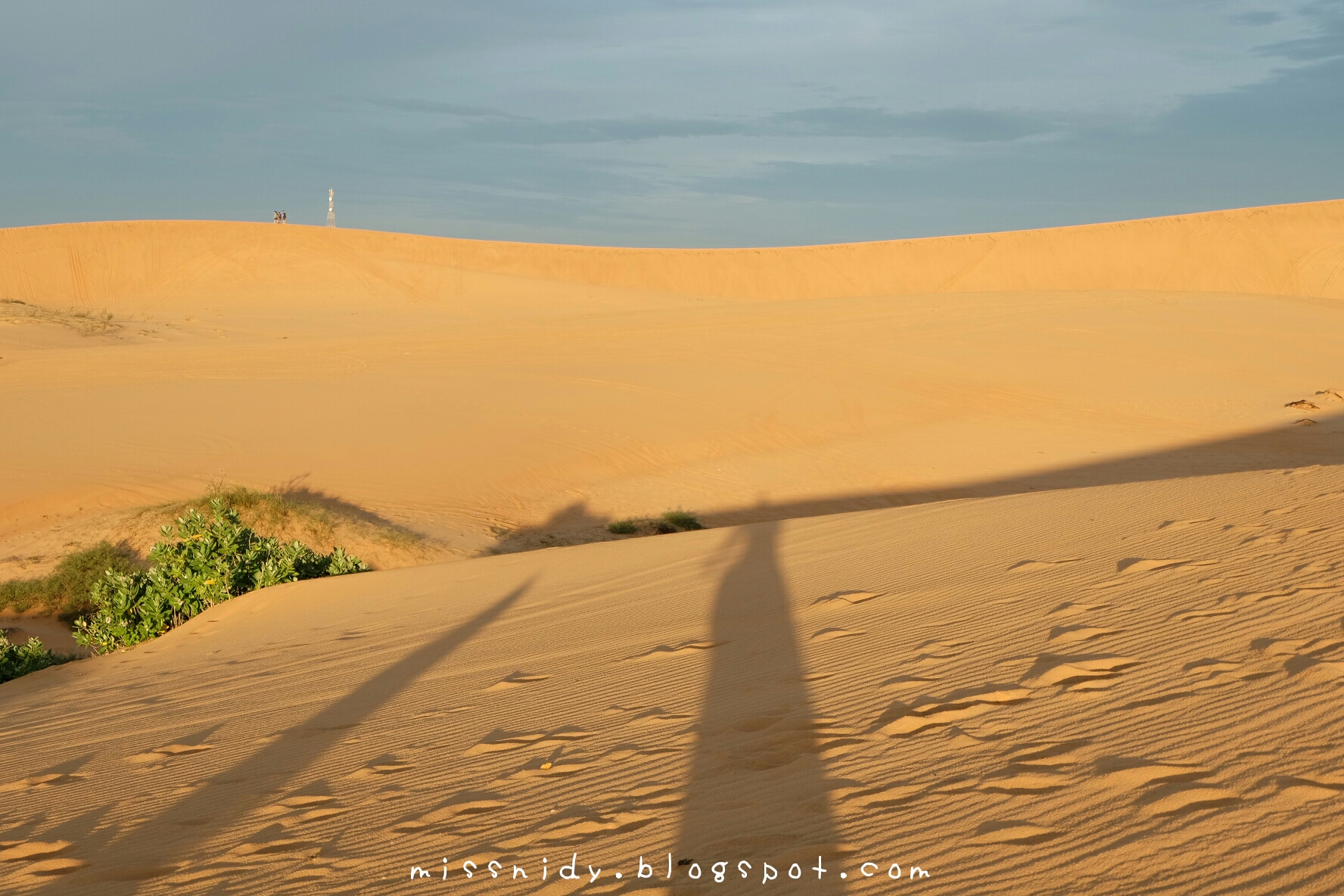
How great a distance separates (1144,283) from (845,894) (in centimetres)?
5550

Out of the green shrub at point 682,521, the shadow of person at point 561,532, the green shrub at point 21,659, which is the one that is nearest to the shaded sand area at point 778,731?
the green shrub at point 21,659

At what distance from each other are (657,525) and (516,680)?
24.8 feet

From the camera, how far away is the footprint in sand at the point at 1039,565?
631 centimetres

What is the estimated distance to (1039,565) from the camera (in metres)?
6.41

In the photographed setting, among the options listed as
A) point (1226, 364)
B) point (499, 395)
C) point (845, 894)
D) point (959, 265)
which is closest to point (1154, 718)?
point (845, 894)

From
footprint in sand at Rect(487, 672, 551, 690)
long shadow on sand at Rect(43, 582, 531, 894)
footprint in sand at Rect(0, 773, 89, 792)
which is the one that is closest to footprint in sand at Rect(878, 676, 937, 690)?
footprint in sand at Rect(487, 672, 551, 690)

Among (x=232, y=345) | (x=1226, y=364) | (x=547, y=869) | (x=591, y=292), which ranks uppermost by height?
(x=591, y=292)

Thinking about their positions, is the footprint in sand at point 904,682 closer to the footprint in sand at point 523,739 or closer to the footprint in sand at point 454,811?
the footprint in sand at point 523,739

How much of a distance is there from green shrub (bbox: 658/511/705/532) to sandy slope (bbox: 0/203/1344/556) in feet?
2.54

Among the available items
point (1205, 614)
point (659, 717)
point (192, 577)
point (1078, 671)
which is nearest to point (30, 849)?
point (659, 717)

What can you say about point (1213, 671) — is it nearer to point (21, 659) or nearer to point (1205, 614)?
point (1205, 614)

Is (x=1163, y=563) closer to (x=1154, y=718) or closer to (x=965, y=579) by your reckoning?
(x=965, y=579)

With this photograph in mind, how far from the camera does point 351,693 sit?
5.63 meters

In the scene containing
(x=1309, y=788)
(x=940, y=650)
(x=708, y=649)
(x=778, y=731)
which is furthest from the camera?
(x=708, y=649)
